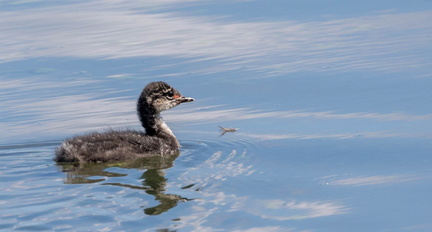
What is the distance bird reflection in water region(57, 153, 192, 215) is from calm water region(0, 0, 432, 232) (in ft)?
0.07

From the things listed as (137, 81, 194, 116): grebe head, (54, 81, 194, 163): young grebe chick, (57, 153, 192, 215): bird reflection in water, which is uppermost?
(137, 81, 194, 116): grebe head

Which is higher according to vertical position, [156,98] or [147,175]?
[156,98]

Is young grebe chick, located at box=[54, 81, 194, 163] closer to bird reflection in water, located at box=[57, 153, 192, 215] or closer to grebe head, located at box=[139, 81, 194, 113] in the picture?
grebe head, located at box=[139, 81, 194, 113]

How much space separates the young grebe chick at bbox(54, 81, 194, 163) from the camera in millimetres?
10359

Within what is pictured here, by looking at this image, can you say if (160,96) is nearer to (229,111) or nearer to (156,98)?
(156,98)

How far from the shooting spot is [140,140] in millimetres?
11055

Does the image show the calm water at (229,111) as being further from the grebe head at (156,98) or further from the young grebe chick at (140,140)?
the grebe head at (156,98)

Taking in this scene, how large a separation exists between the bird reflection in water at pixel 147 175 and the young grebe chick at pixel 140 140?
124 millimetres

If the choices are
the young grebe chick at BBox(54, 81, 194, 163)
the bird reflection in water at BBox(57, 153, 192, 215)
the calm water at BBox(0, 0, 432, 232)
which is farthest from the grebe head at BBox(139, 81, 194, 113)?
the bird reflection in water at BBox(57, 153, 192, 215)

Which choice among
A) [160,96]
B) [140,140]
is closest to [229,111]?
[160,96]

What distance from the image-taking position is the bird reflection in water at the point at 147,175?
8.36m

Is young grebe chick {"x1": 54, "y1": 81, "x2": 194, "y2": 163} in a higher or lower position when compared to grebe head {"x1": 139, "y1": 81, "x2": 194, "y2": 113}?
lower

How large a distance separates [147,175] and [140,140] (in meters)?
1.44

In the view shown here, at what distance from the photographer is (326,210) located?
8023 mm
